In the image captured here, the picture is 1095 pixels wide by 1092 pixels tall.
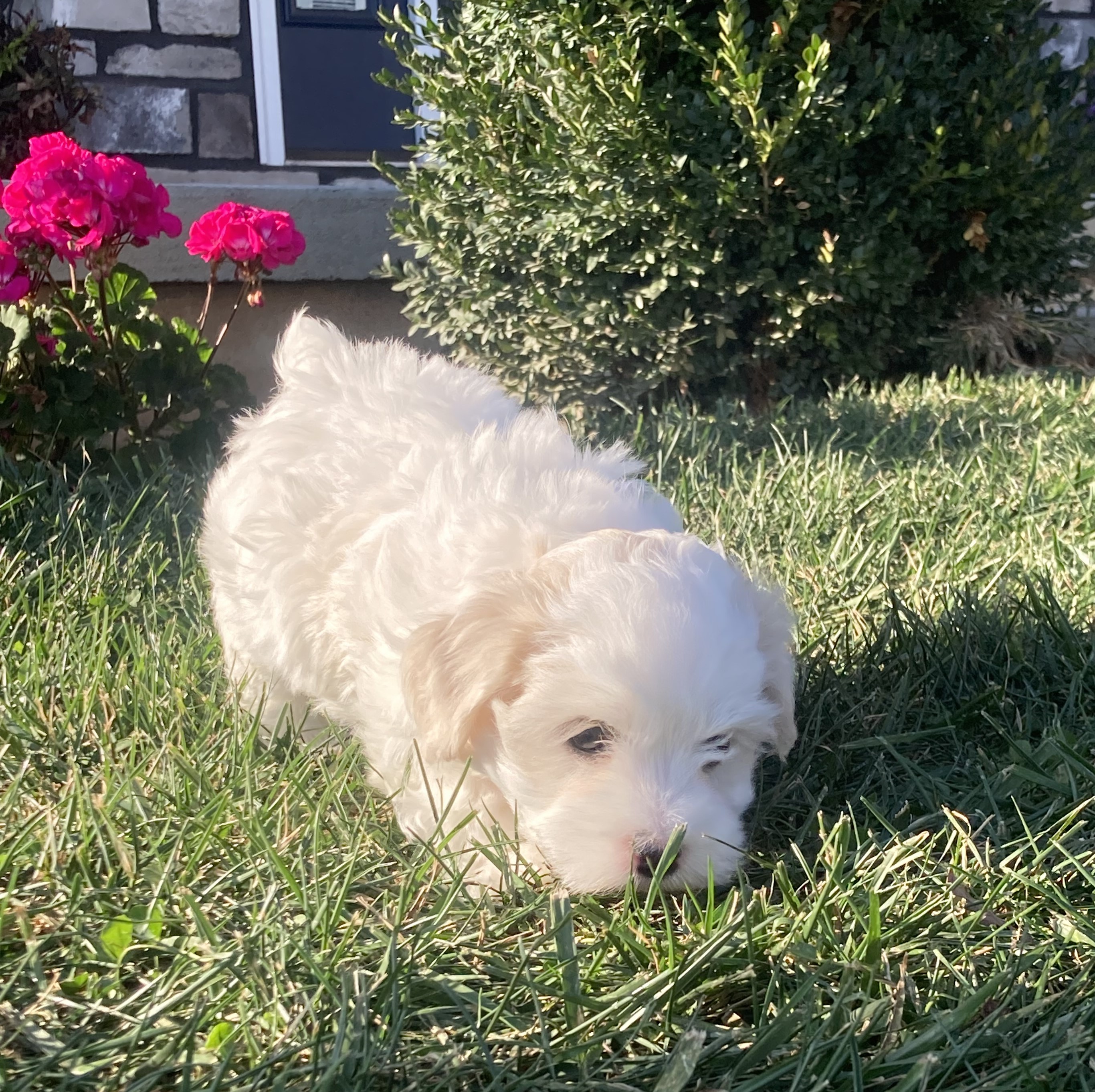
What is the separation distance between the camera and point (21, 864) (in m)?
2.00

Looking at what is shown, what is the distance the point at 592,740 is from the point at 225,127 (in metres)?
5.68

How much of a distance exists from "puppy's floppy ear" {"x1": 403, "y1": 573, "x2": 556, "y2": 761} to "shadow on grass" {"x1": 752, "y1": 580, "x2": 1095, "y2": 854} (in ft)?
2.41

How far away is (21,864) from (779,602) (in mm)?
1544

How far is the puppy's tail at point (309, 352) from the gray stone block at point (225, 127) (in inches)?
148

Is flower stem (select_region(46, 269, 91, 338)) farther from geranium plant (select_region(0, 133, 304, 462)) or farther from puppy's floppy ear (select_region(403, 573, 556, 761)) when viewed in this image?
puppy's floppy ear (select_region(403, 573, 556, 761))

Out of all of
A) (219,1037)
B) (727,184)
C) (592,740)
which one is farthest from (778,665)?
(727,184)

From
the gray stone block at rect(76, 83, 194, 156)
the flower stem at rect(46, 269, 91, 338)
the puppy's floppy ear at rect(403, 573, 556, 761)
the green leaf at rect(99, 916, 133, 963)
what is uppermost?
the gray stone block at rect(76, 83, 194, 156)

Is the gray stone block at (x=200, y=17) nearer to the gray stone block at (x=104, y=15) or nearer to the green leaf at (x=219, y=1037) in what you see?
the gray stone block at (x=104, y=15)

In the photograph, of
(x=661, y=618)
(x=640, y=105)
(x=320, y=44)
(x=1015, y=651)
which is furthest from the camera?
(x=320, y=44)

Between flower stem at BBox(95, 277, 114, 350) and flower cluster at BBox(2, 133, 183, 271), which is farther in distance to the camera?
flower stem at BBox(95, 277, 114, 350)

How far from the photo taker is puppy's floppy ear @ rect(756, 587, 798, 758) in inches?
86.8

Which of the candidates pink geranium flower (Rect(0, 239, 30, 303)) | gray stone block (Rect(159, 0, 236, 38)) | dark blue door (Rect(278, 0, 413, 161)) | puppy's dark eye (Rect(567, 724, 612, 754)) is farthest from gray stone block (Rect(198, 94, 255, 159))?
puppy's dark eye (Rect(567, 724, 612, 754))

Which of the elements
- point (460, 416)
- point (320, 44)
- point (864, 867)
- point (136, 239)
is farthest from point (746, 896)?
point (320, 44)

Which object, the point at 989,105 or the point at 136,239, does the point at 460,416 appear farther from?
the point at 989,105
